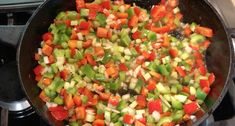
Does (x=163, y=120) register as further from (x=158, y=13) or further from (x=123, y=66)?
(x=158, y=13)

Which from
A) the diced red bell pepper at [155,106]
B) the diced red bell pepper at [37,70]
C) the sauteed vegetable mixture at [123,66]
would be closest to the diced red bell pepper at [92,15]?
the sauteed vegetable mixture at [123,66]

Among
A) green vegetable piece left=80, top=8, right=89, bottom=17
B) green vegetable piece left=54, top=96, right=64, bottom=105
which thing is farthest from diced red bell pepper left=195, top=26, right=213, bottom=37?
green vegetable piece left=54, top=96, right=64, bottom=105

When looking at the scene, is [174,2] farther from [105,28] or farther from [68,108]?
[68,108]

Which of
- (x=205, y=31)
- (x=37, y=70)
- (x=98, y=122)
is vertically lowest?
(x=98, y=122)

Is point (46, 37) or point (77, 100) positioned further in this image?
point (46, 37)

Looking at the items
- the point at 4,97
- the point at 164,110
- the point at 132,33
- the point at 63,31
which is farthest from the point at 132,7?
the point at 4,97

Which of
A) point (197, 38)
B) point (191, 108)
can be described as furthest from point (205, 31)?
point (191, 108)

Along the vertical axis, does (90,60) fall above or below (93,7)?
below

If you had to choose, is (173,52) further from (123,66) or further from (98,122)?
(98,122)
